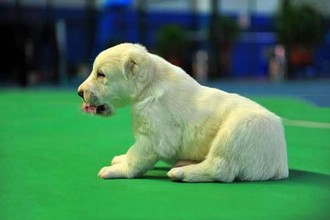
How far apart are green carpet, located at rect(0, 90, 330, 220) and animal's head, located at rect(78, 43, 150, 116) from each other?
42 cm

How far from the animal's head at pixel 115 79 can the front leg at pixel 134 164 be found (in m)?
0.26

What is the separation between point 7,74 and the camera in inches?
647

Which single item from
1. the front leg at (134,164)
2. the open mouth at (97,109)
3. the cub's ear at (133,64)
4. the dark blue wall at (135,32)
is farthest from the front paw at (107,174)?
the dark blue wall at (135,32)

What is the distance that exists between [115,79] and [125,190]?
576mm

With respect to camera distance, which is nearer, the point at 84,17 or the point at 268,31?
the point at 84,17

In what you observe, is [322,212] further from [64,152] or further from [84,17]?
[84,17]

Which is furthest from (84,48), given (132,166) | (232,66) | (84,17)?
(132,166)

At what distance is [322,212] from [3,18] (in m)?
15.7

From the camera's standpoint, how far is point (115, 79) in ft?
9.38

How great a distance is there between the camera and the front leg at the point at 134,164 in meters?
2.86

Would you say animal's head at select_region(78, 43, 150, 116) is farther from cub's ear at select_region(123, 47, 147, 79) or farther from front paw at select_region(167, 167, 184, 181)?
front paw at select_region(167, 167, 184, 181)

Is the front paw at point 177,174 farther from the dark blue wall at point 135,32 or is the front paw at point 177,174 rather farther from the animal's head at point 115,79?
the dark blue wall at point 135,32

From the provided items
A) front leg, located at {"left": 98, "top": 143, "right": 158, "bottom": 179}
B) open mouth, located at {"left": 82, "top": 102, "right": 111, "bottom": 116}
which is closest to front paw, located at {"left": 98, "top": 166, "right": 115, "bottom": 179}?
front leg, located at {"left": 98, "top": 143, "right": 158, "bottom": 179}

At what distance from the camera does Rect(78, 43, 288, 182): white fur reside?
282 centimetres
